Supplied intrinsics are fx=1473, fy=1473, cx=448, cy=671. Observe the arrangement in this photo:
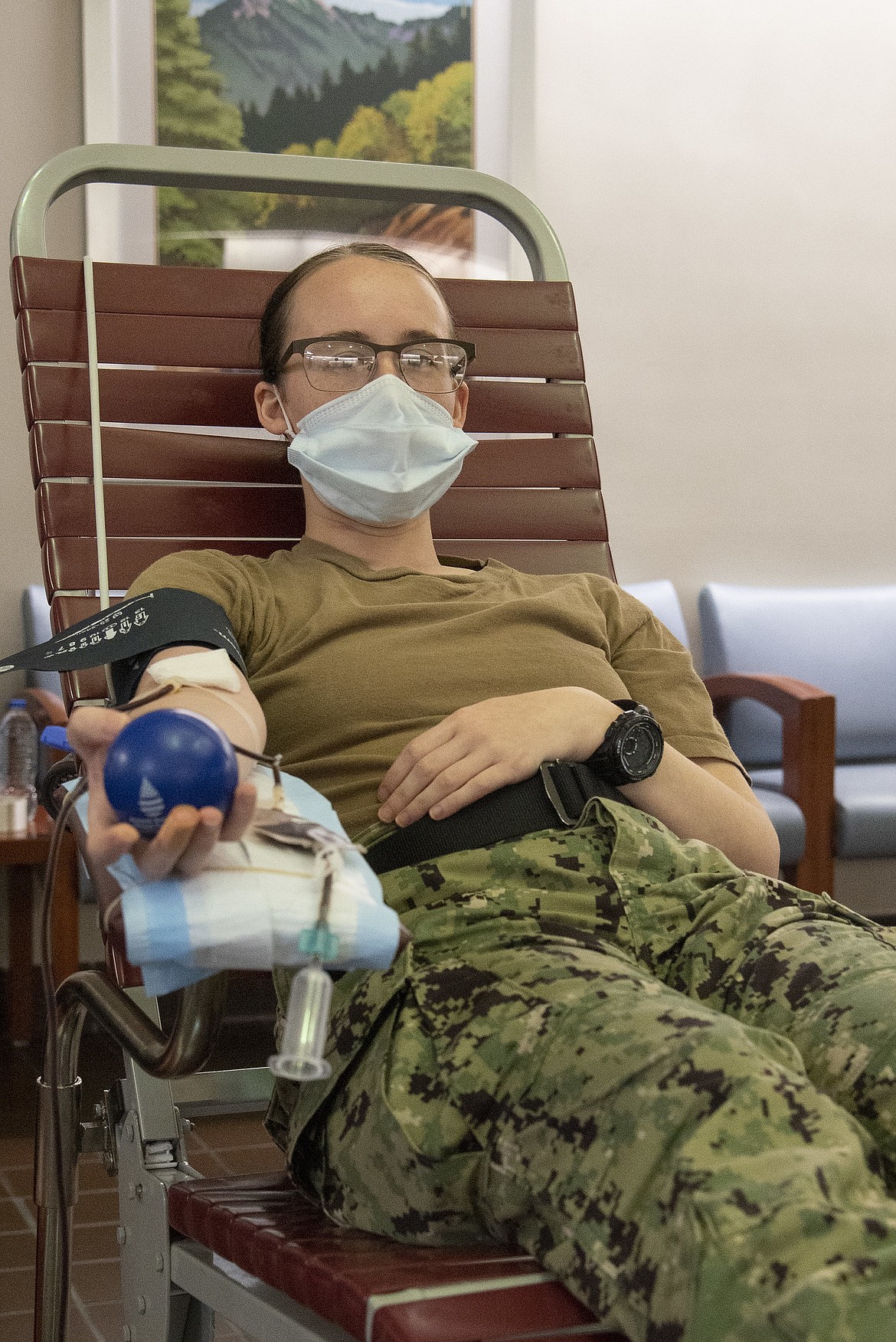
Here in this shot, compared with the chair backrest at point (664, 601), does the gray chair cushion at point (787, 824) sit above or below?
below

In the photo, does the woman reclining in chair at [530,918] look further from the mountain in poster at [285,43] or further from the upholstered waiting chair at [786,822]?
the mountain in poster at [285,43]

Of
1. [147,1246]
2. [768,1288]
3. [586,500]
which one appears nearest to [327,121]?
[586,500]

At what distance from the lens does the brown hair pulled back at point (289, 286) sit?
5.34ft

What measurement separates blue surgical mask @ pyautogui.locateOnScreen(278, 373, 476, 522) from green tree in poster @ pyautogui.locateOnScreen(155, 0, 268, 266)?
7.43 ft

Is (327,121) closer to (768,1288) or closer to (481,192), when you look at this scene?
(481,192)

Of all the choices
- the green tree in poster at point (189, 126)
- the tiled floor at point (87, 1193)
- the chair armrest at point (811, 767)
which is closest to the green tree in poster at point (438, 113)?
the green tree in poster at point (189, 126)

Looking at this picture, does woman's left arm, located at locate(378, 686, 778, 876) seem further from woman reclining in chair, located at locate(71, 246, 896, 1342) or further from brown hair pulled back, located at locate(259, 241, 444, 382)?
brown hair pulled back, located at locate(259, 241, 444, 382)

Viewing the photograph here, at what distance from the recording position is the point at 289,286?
168 cm

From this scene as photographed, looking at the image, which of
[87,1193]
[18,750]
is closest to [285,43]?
[18,750]

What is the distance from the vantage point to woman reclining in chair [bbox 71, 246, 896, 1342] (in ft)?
2.68

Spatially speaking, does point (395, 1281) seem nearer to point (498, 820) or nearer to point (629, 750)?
point (498, 820)

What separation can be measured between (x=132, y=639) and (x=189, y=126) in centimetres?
289

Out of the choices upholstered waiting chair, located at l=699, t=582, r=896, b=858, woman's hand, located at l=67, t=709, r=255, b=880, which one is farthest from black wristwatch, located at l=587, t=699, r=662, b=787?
upholstered waiting chair, located at l=699, t=582, r=896, b=858

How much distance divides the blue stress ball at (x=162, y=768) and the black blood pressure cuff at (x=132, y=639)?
356mm
